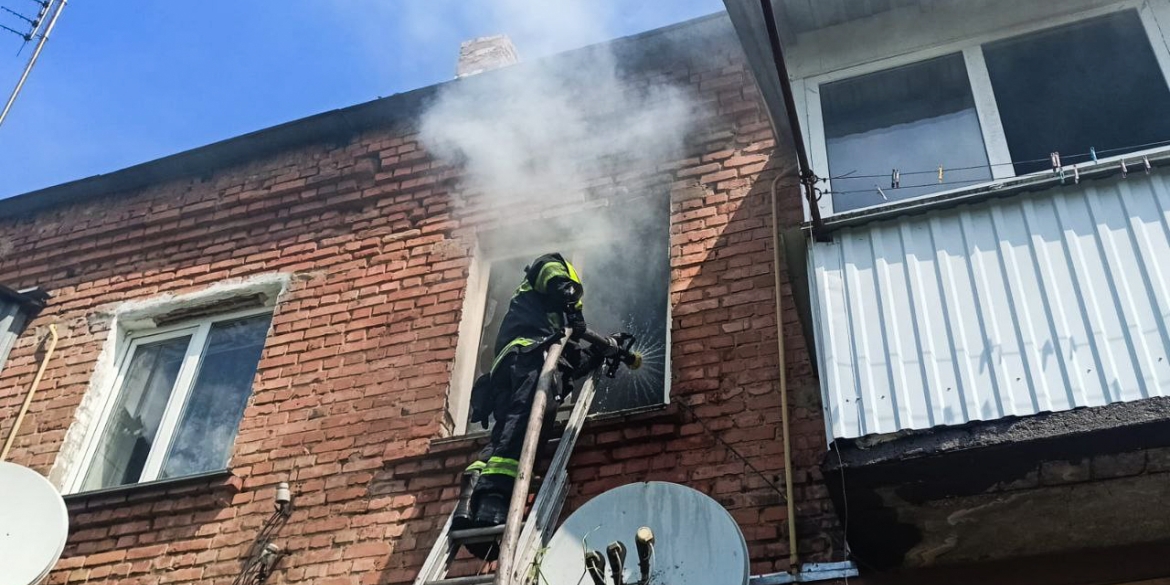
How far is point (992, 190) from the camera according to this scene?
441cm

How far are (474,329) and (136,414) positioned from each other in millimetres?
2339

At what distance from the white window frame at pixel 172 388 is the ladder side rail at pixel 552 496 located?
277 cm

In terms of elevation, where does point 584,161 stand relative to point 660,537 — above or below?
above

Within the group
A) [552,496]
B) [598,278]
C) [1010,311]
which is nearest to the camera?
[1010,311]

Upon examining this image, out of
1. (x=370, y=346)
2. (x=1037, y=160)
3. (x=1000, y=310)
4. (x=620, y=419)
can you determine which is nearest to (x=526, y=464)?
(x=620, y=419)

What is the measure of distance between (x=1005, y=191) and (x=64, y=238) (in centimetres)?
648

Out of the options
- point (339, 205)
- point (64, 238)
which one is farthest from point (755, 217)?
point (64, 238)

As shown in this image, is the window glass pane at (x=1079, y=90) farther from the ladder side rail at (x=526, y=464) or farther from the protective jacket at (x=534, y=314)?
the ladder side rail at (x=526, y=464)

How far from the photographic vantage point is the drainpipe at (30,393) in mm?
6690

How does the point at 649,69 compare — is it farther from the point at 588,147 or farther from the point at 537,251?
the point at 537,251

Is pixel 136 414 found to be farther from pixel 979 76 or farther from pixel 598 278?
pixel 979 76

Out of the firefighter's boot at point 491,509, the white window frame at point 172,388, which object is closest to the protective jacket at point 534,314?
the firefighter's boot at point 491,509

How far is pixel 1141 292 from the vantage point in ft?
13.0

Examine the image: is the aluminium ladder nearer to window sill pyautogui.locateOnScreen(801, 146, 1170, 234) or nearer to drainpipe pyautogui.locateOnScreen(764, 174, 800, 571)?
drainpipe pyautogui.locateOnScreen(764, 174, 800, 571)
